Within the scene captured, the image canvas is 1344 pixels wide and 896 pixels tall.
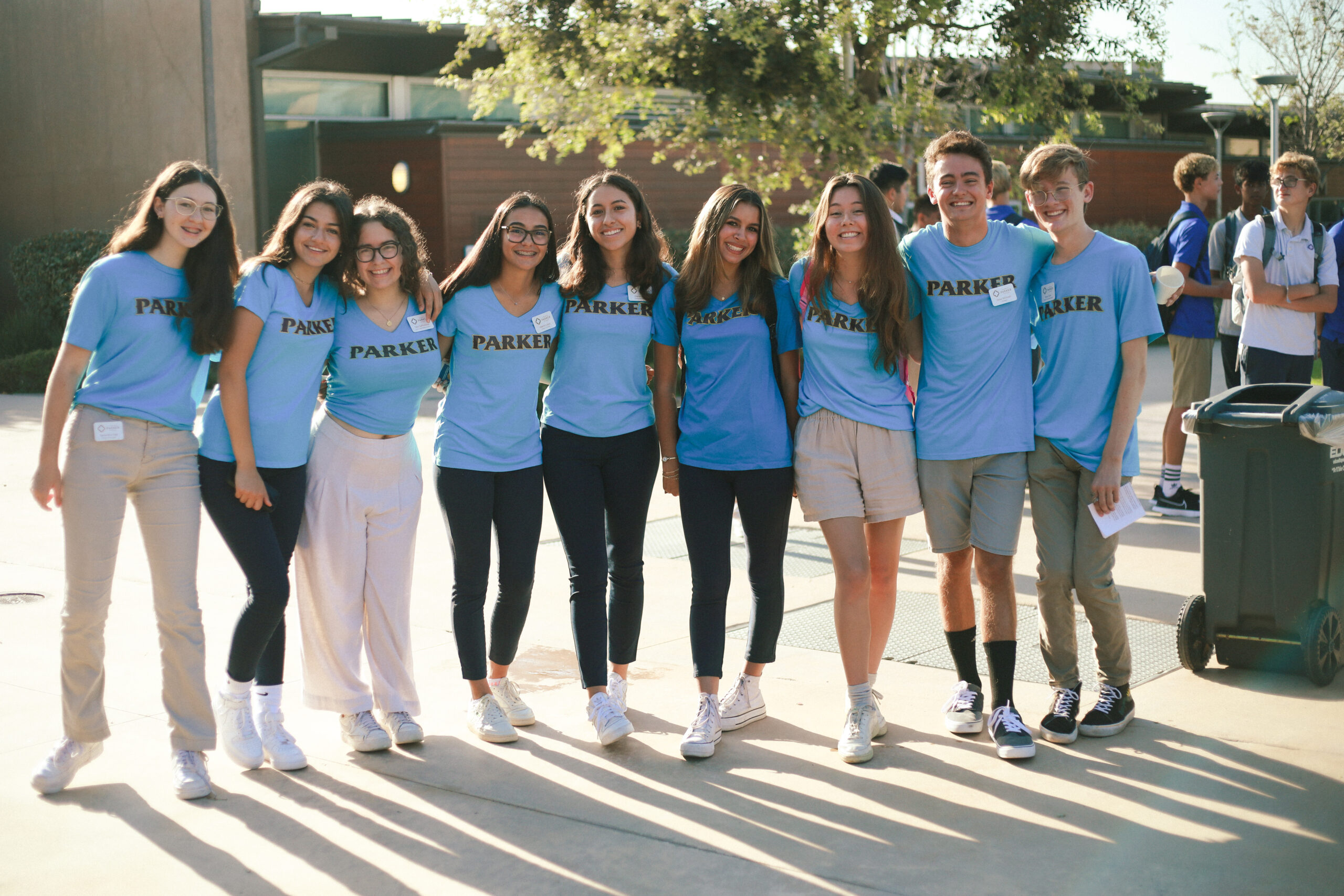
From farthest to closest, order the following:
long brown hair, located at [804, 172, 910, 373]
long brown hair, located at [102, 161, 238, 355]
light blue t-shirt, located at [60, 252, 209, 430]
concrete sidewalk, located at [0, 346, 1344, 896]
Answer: long brown hair, located at [804, 172, 910, 373] → long brown hair, located at [102, 161, 238, 355] → light blue t-shirt, located at [60, 252, 209, 430] → concrete sidewalk, located at [0, 346, 1344, 896]

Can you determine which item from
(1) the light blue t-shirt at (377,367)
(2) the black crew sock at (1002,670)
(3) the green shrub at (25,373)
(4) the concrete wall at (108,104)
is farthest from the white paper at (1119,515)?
(4) the concrete wall at (108,104)

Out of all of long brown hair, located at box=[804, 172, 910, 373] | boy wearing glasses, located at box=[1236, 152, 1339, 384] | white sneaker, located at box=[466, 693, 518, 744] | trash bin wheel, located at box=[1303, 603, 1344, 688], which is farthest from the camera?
boy wearing glasses, located at box=[1236, 152, 1339, 384]

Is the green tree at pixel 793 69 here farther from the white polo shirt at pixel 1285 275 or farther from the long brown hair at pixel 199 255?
the long brown hair at pixel 199 255

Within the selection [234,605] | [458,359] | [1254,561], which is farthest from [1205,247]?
[234,605]

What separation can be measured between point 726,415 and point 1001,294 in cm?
94

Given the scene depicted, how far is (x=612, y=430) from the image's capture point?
4.23 meters

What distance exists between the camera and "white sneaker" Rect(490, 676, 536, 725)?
4402mm

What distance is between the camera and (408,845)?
11.3ft

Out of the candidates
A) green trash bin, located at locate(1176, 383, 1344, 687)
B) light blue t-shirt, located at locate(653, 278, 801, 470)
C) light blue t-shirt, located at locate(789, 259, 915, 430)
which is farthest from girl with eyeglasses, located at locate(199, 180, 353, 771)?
green trash bin, located at locate(1176, 383, 1344, 687)

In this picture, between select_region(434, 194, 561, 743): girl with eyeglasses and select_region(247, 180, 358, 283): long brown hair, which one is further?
select_region(434, 194, 561, 743): girl with eyeglasses

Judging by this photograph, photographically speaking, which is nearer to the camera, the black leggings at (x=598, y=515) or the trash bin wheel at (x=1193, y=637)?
the black leggings at (x=598, y=515)

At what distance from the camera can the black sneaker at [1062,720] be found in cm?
410

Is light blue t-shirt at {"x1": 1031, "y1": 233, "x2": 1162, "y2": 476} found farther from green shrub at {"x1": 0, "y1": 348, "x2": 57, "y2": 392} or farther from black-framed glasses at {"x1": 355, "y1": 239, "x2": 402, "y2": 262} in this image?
green shrub at {"x1": 0, "y1": 348, "x2": 57, "y2": 392}

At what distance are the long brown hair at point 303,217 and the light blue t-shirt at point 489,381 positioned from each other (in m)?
0.38
